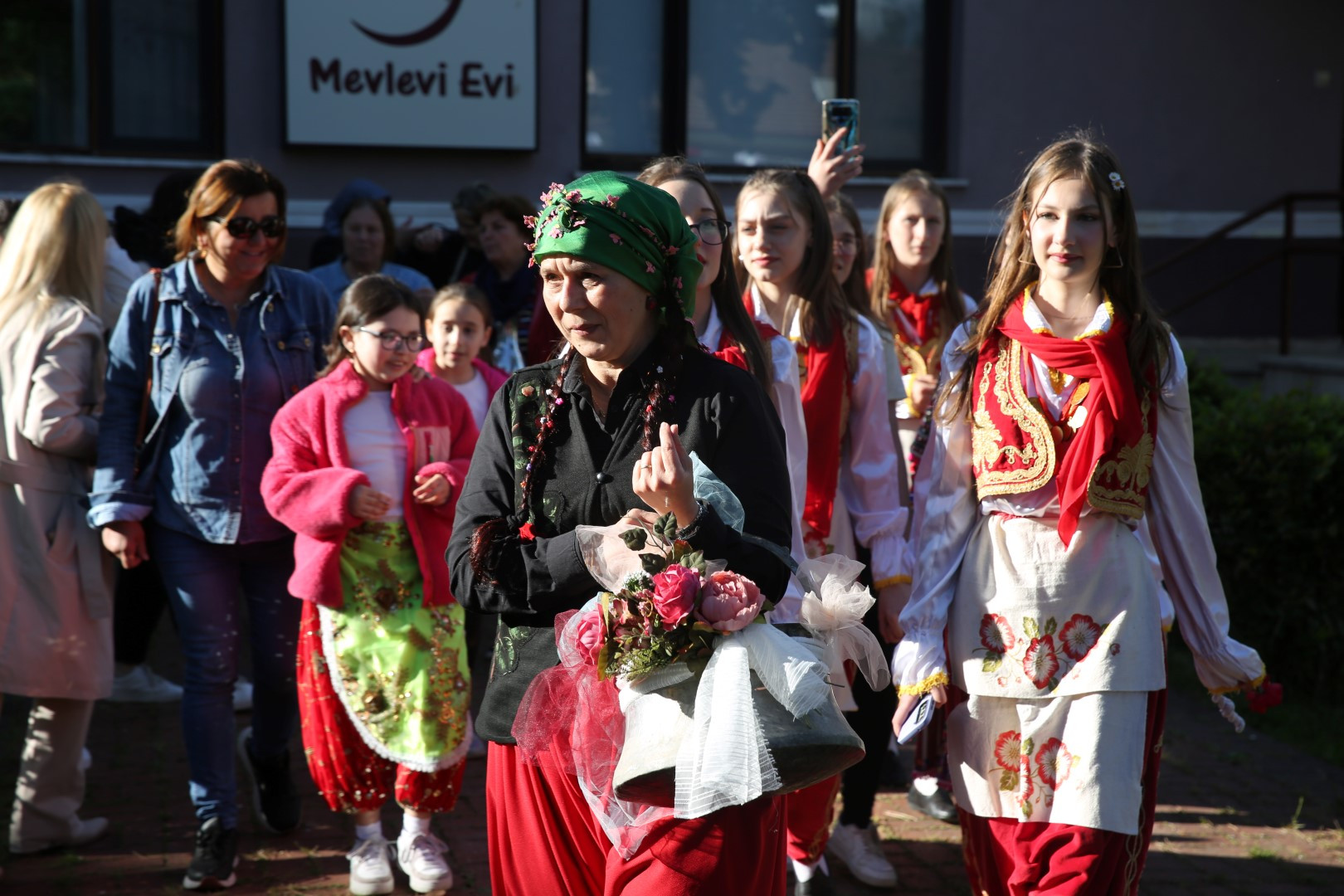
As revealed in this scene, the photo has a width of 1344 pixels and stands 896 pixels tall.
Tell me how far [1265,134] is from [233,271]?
10.1 meters

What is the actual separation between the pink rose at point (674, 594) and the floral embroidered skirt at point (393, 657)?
84.9 inches

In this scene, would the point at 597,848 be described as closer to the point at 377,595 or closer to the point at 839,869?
the point at 377,595

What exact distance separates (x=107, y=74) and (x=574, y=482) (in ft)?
26.3

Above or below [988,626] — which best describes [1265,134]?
above

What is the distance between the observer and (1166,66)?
11344 millimetres

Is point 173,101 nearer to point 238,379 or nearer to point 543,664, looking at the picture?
point 238,379

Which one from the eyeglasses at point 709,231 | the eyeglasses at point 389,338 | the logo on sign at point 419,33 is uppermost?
the logo on sign at point 419,33

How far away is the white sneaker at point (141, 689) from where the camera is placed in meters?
6.45

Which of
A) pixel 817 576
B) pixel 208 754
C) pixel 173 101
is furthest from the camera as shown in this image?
pixel 173 101

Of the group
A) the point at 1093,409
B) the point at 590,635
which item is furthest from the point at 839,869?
the point at 590,635

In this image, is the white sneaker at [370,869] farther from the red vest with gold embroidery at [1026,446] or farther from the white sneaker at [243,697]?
the red vest with gold embroidery at [1026,446]

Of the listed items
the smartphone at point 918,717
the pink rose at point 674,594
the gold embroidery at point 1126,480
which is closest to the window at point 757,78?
the gold embroidery at point 1126,480

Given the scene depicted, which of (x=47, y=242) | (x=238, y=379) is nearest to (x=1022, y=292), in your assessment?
(x=238, y=379)

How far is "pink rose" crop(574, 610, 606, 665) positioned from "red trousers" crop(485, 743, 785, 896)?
33cm
